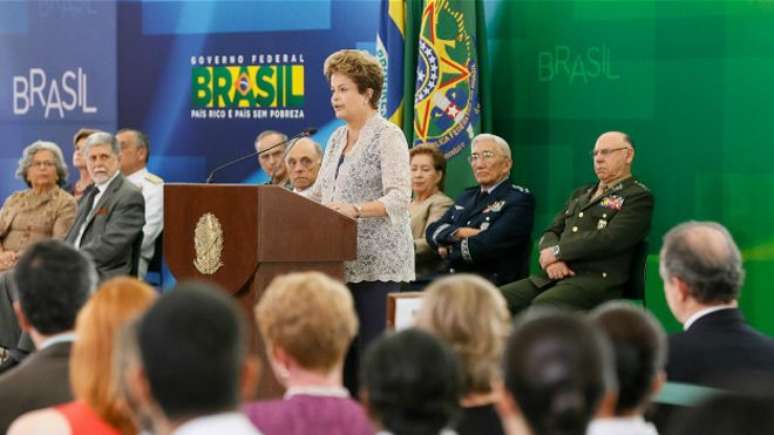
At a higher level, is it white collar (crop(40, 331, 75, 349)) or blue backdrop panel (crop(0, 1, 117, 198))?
blue backdrop panel (crop(0, 1, 117, 198))

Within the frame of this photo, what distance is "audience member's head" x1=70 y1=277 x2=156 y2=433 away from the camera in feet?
7.93

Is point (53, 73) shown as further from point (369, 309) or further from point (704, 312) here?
point (704, 312)

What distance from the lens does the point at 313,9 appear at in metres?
8.36

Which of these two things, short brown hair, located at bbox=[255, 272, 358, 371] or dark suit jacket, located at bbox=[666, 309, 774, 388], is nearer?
short brown hair, located at bbox=[255, 272, 358, 371]

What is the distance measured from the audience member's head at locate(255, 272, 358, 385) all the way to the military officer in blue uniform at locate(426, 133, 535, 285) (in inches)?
164

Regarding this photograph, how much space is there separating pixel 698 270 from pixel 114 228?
3.65 metres

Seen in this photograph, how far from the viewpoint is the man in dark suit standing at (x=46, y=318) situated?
277 cm

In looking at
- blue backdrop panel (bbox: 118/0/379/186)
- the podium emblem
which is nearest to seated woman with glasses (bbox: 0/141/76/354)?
blue backdrop panel (bbox: 118/0/379/186)

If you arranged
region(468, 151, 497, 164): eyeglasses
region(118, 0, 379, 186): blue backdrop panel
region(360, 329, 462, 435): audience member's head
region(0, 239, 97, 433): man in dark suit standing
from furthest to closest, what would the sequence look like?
region(118, 0, 379, 186): blue backdrop panel < region(468, 151, 497, 164): eyeglasses < region(0, 239, 97, 433): man in dark suit standing < region(360, 329, 462, 435): audience member's head

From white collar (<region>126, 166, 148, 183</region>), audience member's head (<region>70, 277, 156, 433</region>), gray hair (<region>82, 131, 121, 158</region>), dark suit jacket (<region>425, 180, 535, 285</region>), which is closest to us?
audience member's head (<region>70, 277, 156, 433</region>)

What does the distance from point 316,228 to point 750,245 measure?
9.42 feet

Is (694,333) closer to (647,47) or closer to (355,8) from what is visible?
(647,47)

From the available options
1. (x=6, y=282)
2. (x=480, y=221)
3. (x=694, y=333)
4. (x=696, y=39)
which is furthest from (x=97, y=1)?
(x=694, y=333)

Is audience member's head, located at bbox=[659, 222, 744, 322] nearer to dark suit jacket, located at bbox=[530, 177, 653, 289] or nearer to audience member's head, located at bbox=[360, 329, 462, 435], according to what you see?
audience member's head, located at bbox=[360, 329, 462, 435]
